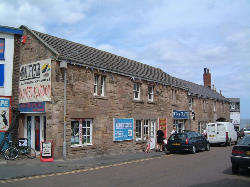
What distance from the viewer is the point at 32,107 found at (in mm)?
16078

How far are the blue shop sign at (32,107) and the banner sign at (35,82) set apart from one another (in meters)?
0.22

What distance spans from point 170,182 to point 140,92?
12.2 m

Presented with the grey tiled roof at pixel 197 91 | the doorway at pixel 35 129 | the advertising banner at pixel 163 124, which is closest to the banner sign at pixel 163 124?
the advertising banner at pixel 163 124

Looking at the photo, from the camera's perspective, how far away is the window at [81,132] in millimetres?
16130

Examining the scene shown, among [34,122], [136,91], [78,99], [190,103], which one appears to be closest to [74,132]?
[78,99]

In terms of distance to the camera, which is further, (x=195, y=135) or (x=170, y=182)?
(x=195, y=135)

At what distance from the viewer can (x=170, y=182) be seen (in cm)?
964

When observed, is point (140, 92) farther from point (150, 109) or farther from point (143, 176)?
point (143, 176)

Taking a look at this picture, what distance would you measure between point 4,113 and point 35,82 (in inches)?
116

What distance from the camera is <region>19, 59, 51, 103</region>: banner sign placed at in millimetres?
15375

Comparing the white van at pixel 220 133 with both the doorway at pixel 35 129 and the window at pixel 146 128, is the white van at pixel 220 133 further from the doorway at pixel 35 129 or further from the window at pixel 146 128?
the doorway at pixel 35 129

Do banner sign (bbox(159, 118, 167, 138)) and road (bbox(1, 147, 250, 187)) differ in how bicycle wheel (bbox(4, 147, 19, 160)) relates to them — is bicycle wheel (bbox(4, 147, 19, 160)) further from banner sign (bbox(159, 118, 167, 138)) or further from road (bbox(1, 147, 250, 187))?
banner sign (bbox(159, 118, 167, 138))

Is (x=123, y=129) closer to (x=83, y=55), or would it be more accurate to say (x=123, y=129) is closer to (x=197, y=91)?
(x=83, y=55)

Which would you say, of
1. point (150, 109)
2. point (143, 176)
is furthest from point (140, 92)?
point (143, 176)
